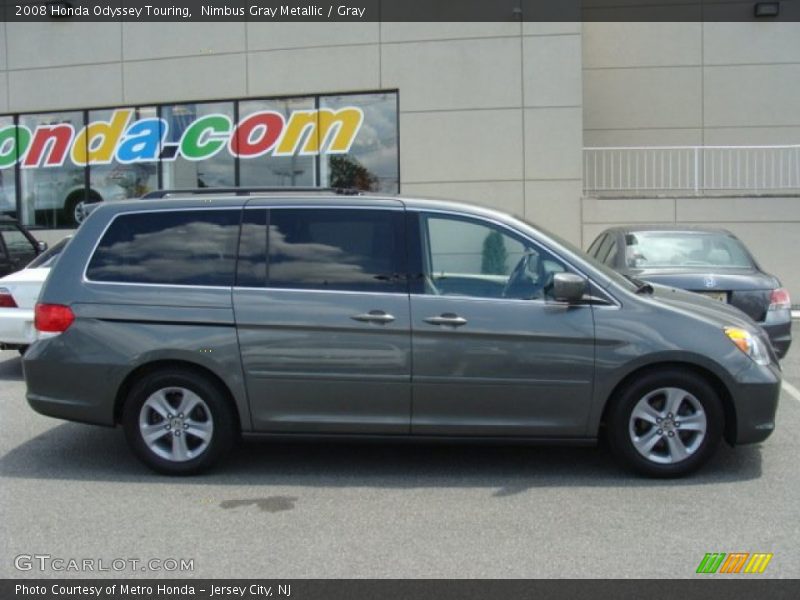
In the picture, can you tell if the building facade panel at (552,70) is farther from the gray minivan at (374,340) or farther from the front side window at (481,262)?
the front side window at (481,262)

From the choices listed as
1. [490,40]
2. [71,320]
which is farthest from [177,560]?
[490,40]

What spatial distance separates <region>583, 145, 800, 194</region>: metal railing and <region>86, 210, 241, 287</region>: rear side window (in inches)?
417

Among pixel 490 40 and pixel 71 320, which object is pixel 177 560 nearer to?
pixel 71 320

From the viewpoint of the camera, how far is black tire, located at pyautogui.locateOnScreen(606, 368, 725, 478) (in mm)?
5281

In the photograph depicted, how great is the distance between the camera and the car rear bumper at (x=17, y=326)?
328 inches

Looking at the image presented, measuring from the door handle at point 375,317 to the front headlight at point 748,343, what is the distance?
2128 mm

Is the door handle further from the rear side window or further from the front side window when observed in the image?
the rear side window

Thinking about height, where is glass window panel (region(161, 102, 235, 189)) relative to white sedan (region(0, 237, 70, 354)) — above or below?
above

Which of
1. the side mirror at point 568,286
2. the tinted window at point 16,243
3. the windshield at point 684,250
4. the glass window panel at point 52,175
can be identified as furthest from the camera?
the glass window panel at point 52,175
